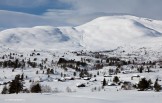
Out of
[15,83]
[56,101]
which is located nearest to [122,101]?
[56,101]

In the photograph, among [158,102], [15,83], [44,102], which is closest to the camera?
[44,102]

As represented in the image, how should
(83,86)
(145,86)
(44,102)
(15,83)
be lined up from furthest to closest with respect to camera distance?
(83,86) < (145,86) < (15,83) < (44,102)

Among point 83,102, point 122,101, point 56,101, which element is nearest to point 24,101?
point 56,101

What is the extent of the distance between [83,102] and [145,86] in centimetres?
6972

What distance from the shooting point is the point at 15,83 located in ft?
312

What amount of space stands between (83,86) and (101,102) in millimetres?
154873

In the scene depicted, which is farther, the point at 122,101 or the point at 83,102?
the point at 122,101

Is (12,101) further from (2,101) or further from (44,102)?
(44,102)

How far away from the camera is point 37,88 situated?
365ft

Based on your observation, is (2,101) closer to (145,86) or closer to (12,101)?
(12,101)

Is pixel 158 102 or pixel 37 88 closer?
pixel 158 102

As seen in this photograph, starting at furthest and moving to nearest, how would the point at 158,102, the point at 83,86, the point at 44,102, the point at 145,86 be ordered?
the point at 83,86
the point at 145,86
the point at 158,102
the point at 44,102

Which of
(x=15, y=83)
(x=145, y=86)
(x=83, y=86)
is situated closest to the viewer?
(x=15, y=83)

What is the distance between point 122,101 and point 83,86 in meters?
152
